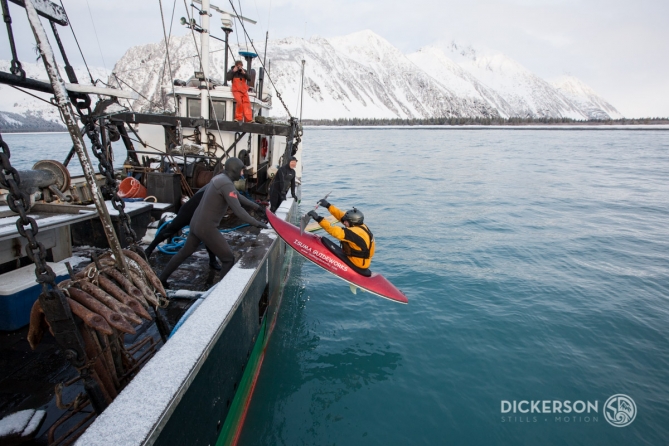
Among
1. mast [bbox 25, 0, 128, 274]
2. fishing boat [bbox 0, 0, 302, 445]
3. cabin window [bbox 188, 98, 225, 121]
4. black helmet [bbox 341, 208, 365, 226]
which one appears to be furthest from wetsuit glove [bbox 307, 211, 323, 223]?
cabin window [bbox 188, 98, 225, 121]

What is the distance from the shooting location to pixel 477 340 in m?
6.96

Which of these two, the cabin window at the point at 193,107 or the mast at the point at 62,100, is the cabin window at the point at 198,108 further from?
the mast at the point at 62,100

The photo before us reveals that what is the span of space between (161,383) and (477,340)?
6.12 m

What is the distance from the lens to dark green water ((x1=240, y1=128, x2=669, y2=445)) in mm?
5012

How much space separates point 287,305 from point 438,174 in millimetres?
22636

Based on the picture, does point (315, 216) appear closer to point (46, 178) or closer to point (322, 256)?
point (322, 256)

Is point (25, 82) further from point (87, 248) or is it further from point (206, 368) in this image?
point (87, 248)

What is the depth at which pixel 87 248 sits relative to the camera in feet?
20.0

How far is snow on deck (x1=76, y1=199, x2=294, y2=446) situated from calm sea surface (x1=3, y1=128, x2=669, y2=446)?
6.91 ft

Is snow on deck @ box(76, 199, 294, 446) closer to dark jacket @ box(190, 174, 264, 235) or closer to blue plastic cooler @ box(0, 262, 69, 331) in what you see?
dark jacket @ box(190, 174, 264, 235)

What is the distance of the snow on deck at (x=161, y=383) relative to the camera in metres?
2.08

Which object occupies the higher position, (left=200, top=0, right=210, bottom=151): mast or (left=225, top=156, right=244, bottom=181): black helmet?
(left=200, top=0, right=210, bottom=151): mast

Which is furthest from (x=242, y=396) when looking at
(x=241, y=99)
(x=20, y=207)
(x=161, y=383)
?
(x=241, y=99)

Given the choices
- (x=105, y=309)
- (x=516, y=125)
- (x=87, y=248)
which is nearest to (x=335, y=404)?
(x=105, y=309)
